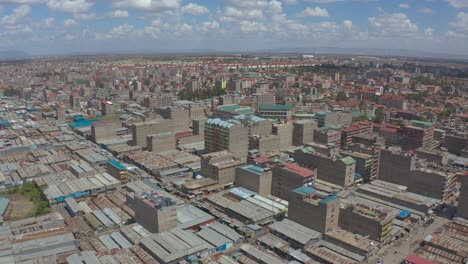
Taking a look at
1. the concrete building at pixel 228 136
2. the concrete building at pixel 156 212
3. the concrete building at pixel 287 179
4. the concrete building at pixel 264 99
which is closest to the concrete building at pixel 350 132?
the concrete building at pixel 228 136

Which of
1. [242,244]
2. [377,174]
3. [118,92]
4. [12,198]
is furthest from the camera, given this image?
[118,92]

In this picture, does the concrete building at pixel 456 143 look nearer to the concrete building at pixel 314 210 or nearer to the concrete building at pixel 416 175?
the concrete building at pixel 416 175

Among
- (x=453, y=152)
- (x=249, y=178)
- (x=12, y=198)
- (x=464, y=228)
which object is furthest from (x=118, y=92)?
(x=464, y=228)

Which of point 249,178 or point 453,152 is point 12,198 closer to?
point 249,178

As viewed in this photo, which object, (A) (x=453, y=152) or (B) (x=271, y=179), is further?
(A) (x=453, y=152)

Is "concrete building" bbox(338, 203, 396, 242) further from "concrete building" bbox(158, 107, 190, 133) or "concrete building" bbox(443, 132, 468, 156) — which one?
"concrete building" bbox(158, 107, 190, 133)

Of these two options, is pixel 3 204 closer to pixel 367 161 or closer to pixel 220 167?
pixel 220 167

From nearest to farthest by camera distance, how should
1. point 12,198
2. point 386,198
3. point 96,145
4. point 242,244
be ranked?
point 242,244 → point 386,198 → point 12,198 → point 96,145

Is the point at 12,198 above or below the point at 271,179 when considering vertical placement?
below
